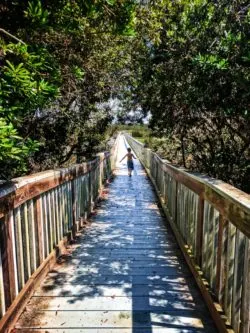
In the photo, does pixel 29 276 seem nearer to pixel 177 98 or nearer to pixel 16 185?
pixel 16 185

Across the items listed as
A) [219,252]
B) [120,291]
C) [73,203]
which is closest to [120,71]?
[73,203]

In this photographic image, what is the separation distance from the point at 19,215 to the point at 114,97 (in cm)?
840

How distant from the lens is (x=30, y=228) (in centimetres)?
350

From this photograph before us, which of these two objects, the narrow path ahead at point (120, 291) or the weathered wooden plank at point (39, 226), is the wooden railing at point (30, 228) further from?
the narrow path ahead at point (120, 291)

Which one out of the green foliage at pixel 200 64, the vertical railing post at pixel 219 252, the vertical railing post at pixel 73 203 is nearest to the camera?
the vertical railing post at pixel 219 252

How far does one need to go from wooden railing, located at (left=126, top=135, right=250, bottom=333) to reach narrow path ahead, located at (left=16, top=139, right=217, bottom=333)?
218 millimetres

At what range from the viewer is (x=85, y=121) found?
35.9 feet

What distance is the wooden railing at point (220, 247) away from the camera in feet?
7.76

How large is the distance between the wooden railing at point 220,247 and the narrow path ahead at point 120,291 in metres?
0.22

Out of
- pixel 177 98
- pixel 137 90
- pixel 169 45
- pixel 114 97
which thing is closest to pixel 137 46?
pixel 169 45

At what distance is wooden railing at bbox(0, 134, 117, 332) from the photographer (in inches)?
111

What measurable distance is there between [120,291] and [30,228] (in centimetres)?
112

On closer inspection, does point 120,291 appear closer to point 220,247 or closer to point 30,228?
point 30,228

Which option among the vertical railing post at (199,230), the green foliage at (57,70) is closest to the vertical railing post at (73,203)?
the green foliage at (57,70)
